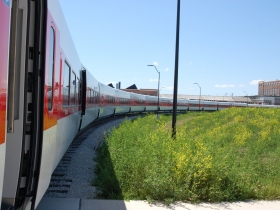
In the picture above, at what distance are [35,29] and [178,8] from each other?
11.3 metres

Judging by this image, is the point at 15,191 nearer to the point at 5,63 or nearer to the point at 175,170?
the point at 5,63

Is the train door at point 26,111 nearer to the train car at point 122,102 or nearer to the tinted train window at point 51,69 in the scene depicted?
the tinted train window at point 51,69

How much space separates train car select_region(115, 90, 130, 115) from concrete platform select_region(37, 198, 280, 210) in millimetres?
30095

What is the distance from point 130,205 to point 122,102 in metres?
34.1

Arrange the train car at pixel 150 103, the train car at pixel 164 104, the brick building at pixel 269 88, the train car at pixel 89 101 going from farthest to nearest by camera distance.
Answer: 1. the brick building at pixel 269 88
2. the train car at pixel 164 104
3. the train car at pixel 150 103
4. the train car at pixel 89 101

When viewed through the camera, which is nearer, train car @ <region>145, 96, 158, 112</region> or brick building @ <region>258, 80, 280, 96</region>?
train car @ <region>145, 96, 158, 112</region>

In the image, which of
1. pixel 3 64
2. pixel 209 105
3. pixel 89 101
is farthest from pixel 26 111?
pixel 209 105

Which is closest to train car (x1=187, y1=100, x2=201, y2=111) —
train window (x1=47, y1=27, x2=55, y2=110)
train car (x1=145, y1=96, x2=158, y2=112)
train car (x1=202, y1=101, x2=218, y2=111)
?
train car (x1=202, y1=101, x2=218, y2=111)

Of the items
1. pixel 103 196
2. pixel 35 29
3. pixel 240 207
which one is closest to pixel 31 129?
pixel 35 29

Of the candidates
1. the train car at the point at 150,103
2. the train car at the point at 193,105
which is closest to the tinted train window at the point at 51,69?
the train car at the point at 150,103

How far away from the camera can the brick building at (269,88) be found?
146250 millimetres

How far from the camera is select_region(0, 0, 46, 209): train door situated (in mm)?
3715

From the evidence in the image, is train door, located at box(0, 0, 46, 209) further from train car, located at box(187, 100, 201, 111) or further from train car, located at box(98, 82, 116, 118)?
train car, located at box(187, 100, 201, 111)

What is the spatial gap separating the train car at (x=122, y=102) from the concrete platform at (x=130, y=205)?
3009 centimetres
